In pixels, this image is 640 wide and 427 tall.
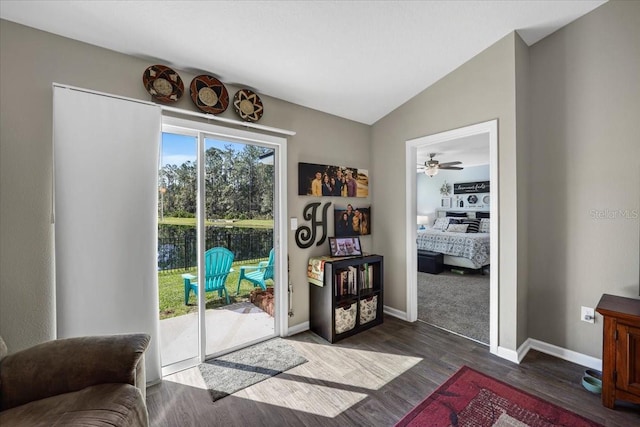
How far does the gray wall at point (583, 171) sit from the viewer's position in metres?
2.09

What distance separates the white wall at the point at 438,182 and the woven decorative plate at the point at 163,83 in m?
6.17

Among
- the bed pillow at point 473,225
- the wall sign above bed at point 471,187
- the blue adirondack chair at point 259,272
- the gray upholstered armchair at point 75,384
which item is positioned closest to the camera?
the gray upholstered armchair at point 75,384

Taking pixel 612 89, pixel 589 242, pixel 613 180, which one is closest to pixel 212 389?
pixel 589 242

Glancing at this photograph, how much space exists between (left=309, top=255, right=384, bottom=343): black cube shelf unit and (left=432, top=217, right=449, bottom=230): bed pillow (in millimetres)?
4664

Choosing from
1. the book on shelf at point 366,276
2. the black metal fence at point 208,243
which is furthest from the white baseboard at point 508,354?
the black metal fence at point 208,243

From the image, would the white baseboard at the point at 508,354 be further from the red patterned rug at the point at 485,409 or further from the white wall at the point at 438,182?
the white wall at the point at 438,182

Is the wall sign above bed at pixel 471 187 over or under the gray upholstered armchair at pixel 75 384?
over

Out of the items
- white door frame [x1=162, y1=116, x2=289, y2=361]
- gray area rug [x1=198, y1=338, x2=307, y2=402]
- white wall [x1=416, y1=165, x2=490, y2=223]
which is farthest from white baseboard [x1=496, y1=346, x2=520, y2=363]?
white wall [x1=416, y1=165, x2=490, y2=223]

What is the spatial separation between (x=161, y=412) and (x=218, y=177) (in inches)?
68.5

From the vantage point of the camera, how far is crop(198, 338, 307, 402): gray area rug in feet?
6.63

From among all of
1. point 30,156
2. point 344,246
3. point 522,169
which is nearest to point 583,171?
point 522,169

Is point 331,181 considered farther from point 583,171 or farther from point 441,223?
point 441,223

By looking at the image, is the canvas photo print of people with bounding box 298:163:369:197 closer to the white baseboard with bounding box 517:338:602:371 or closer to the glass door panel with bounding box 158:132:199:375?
the glass door panel with bounding box 158:132:199:375

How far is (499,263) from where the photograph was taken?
2410mm
